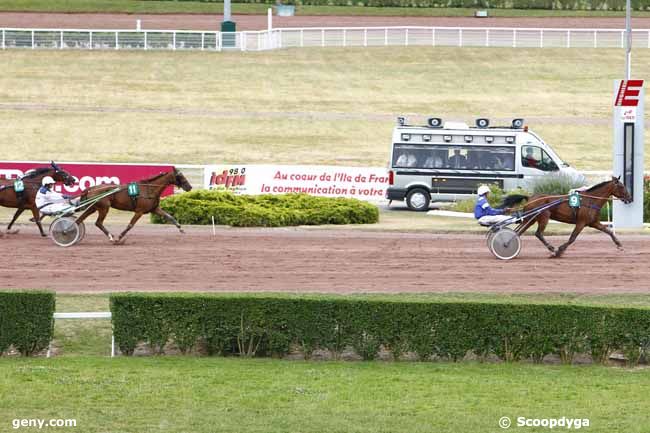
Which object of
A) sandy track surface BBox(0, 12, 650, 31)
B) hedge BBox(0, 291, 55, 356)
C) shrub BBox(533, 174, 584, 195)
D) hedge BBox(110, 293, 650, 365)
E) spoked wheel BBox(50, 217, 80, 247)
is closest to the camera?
hedge BBox(110, 293, 650, 365)

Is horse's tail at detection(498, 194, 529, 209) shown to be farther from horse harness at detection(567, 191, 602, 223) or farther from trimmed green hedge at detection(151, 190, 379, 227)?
trimmed green hedge at detection(151, 190, 379, 227)

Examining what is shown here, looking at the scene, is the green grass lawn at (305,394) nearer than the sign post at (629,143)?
Yes

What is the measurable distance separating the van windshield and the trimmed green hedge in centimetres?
328

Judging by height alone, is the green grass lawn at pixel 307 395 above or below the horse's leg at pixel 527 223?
below

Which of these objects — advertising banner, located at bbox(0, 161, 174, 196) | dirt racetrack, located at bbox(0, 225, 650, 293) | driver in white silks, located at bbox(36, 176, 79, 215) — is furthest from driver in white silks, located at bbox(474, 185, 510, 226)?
advertising banner, located at bbox(0, 161, 174, 196)

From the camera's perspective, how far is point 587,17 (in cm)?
6606

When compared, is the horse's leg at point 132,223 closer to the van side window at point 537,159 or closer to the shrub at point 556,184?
the shrub at point 556,184

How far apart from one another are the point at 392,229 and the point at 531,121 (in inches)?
807

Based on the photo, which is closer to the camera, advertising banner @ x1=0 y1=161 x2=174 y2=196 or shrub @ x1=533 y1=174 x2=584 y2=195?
shrub @ x1=533 y1=174 x2=584 y2=195

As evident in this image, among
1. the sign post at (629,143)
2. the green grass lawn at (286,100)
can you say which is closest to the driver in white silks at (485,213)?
the sign post at (629,143)

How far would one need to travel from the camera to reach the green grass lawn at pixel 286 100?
134 ft

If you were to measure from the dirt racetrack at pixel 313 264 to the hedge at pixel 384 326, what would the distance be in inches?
151

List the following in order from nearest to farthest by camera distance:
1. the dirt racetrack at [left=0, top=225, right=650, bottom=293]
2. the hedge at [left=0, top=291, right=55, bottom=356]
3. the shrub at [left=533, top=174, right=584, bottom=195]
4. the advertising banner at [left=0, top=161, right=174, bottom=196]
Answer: the hedge at [left=0, top=291, right=55, bottom=356]
the dirt racetrack at [left=0, top=225, right=650, bottom=293]
the shrub at [left=533, top=174, right=584, bottom=195]
the advertising banner at [left=0, top=161, right=174, bottom=196]

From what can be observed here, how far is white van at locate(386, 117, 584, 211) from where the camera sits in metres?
30.3
